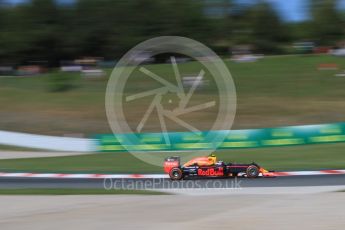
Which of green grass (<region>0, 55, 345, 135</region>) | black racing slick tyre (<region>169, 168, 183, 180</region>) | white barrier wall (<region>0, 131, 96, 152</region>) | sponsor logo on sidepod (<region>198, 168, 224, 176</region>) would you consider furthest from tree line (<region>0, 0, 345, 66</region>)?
sponsor logo on sidepod (<region>198, 168, 224, 176</region>)

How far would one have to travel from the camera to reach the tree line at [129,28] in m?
59.9

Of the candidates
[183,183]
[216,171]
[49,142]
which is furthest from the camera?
[49,142]

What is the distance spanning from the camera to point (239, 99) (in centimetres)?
3509

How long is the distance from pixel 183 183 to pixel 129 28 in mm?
50134

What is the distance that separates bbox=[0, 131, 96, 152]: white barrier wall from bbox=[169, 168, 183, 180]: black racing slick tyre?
10.5 m

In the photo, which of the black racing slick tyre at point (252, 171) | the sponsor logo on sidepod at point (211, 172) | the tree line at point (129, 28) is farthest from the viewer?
the tree line at point (129, 28)

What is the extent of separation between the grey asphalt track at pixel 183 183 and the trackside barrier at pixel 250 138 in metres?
7.58

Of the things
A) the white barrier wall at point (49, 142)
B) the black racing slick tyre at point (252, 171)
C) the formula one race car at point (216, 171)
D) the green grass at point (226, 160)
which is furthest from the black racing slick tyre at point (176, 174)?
the white barrier wall at point (49, 142)

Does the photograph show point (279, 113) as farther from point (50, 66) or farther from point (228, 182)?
point (50, 66)

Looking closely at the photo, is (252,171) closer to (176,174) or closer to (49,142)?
(176,174)

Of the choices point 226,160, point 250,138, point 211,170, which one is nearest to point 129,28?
point 250,138

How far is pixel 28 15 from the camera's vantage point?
208 ft

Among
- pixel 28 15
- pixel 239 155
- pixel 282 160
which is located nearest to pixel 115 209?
pixel 282 160

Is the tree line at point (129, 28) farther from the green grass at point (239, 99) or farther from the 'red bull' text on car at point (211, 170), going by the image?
the 'red bull' text on car at point (211, 170)
